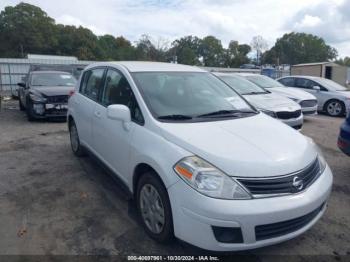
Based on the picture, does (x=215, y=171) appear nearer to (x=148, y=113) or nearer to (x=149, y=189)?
(x=149, y=189)

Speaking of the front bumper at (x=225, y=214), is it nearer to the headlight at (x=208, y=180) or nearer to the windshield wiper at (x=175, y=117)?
the headlight at (x=208, y=180)

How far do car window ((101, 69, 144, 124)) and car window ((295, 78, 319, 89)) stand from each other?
988 cm

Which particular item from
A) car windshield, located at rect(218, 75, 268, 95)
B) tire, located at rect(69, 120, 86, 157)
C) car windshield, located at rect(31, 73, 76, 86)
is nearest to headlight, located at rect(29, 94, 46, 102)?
car windshield, located at rect(31, 73, 76, 86)

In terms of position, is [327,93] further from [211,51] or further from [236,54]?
[211,51]

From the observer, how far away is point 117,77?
4.10m

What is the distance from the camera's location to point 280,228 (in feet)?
8.63

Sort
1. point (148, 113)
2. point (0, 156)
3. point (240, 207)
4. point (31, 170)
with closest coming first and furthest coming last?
1. point (240, 207)
2. point (148, 113)
3. point (31, 170)
4. point (0, 156)

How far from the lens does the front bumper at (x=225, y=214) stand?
2.47 m

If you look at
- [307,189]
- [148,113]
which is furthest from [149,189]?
[307,189]

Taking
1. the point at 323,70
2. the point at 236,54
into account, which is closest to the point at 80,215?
the point at 323,70

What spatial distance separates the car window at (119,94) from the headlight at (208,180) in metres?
0.89

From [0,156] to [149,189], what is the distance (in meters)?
4.26

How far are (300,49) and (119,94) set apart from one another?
283 ft

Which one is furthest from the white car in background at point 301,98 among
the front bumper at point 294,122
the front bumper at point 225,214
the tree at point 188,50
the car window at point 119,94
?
the tree at point 188,50
